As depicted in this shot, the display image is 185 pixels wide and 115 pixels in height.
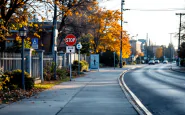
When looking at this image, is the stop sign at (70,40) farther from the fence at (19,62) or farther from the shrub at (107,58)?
the shrub at (107,58)

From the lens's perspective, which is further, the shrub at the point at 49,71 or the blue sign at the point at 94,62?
the blue sign at the point at 94,62

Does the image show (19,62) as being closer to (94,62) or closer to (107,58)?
(94,62)

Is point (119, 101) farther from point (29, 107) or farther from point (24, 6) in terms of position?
point (24, 6)

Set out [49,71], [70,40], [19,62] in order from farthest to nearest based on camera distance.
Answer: [49,71], [70,40], [19,62]

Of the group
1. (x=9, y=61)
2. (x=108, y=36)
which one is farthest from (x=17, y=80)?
(x=108, y=36)

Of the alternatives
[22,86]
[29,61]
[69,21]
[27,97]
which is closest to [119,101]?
[27,97]

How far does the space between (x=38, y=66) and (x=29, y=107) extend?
1028cm

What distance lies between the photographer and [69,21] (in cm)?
3123

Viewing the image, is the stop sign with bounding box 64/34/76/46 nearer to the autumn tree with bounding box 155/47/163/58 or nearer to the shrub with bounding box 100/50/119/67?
the shrub with bounding box 100/50/119/67

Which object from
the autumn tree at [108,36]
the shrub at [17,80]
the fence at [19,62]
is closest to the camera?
the shrub at [17,80]

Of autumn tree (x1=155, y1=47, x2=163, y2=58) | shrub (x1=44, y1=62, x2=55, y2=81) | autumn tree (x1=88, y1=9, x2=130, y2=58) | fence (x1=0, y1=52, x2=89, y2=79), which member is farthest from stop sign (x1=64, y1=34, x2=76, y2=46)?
autumn tree (x1=155, y1=47, x2=163, y2=58)

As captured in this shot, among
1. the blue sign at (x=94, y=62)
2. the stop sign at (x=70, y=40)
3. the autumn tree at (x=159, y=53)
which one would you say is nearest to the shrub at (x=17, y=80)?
the stop sign at (x=70, y=40)

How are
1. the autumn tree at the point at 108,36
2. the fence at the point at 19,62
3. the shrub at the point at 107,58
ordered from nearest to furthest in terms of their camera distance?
the fence at the point at 19,62 → the autumn tree at the point at 108,36 → the shrub at the point at 107,58

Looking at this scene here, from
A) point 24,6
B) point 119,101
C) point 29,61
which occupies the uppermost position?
point 24,6
